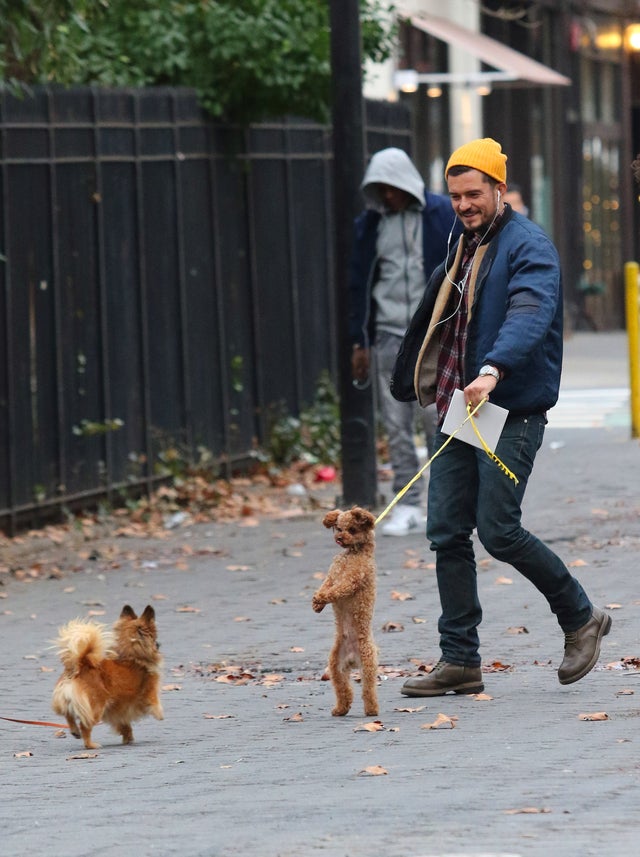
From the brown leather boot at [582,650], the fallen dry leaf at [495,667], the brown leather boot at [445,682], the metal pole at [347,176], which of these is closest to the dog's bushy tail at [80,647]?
the brown leather boot at [445,682]

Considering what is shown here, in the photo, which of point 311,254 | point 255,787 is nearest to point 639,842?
point 255,787

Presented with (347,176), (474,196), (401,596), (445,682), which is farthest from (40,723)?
(347,176)

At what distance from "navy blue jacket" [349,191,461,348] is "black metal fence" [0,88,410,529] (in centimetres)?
194

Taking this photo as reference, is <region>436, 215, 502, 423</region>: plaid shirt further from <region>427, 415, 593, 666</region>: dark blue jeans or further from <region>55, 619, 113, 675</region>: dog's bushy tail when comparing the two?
<region>55, 619, 113, 675</region>: dog's bushy tail

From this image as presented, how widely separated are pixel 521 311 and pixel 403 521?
15.5 feet

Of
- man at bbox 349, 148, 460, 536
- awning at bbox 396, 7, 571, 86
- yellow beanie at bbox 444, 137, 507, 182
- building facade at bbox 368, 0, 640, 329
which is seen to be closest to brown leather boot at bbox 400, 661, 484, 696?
yellow beanie at bbox 444, 137, 507, 182

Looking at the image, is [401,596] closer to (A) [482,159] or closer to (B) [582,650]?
(B) [582,650]

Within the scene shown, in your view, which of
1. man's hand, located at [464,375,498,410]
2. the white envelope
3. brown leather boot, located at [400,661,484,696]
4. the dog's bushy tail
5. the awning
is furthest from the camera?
the awning

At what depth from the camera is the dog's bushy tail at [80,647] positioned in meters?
6.42

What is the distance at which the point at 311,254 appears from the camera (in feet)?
50.1

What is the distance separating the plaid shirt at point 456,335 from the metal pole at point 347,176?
14.7ft

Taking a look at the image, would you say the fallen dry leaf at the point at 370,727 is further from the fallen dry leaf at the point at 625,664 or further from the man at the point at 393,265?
the man at the point at 393,265

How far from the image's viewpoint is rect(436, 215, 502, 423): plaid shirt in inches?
278

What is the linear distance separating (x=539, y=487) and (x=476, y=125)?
14.3 metres
